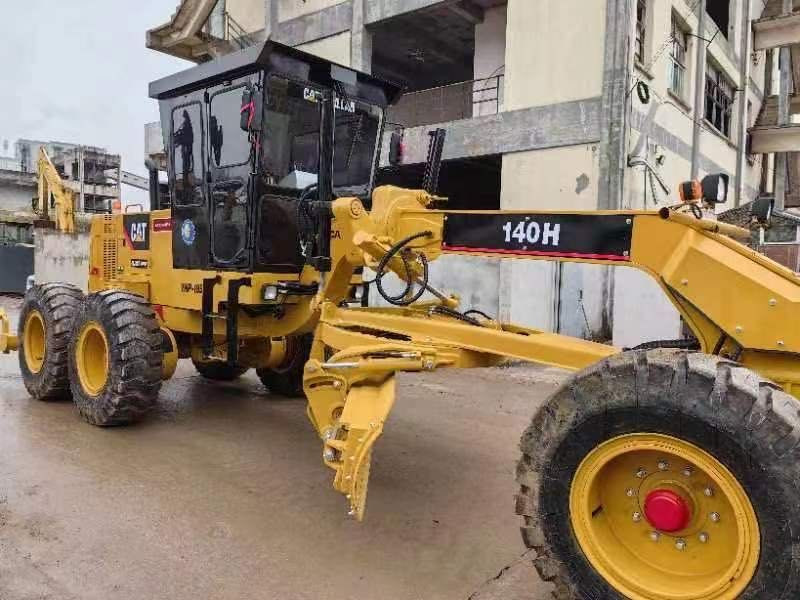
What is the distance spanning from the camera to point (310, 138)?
16.9ft

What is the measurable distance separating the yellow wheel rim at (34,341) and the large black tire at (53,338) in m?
0.03

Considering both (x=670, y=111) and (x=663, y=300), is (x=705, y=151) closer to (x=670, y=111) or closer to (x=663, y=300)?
(x=670, y=111)

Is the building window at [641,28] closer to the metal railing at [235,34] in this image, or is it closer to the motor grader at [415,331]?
the motor grader at [415,331]

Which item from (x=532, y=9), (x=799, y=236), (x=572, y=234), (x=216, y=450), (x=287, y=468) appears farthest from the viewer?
(x=799, y=236)

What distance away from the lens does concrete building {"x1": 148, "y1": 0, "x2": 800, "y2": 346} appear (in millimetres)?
10750

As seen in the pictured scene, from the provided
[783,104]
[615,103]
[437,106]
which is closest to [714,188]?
[615,103]

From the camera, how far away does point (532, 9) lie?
1205 cm

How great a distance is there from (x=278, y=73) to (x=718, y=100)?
15.2 m

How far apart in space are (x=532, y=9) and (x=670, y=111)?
3.49 metres

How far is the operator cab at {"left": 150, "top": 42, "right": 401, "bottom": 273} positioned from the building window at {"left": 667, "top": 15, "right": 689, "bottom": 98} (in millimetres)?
9948

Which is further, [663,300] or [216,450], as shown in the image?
[663,300]

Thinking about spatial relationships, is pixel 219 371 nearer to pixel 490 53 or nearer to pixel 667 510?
pixel 667 510

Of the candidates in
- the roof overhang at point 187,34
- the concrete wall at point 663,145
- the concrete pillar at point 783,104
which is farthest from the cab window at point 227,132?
Answer: the concrete pillar at point 783,104

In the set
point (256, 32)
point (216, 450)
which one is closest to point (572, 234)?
point (216, 450)
